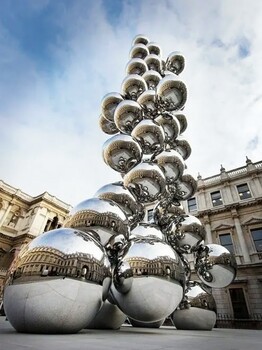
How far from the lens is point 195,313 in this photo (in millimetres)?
3574

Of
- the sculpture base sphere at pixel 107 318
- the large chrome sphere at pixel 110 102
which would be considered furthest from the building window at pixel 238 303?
the large chrome sphere at pixel 110 102

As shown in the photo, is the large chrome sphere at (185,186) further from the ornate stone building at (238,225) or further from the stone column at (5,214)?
the stone column at (5,214)

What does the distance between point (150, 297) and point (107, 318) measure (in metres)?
1.22

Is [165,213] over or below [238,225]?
below

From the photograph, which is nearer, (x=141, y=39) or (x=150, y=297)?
(x=150, y=297)

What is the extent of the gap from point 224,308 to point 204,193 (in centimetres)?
1014

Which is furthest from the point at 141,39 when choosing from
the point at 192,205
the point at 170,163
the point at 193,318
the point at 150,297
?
the point at 192,205

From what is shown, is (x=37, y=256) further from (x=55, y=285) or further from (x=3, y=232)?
(x=3, y=232)

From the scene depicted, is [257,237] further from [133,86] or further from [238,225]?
[133,86]

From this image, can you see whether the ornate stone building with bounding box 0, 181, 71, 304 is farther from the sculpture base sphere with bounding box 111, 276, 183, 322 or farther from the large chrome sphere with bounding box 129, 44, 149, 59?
the sculpture base sphere with bounding box 111, 276, 183, 322

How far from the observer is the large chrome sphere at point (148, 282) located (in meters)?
2.22

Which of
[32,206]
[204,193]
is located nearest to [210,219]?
[204,193]

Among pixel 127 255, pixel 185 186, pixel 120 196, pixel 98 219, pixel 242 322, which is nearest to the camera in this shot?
pixel 127 255

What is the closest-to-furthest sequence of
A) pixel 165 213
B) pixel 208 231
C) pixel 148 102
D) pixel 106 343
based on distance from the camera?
pixel 106 343
pixel 165 213
pixel 148 102
pixel 208 231
